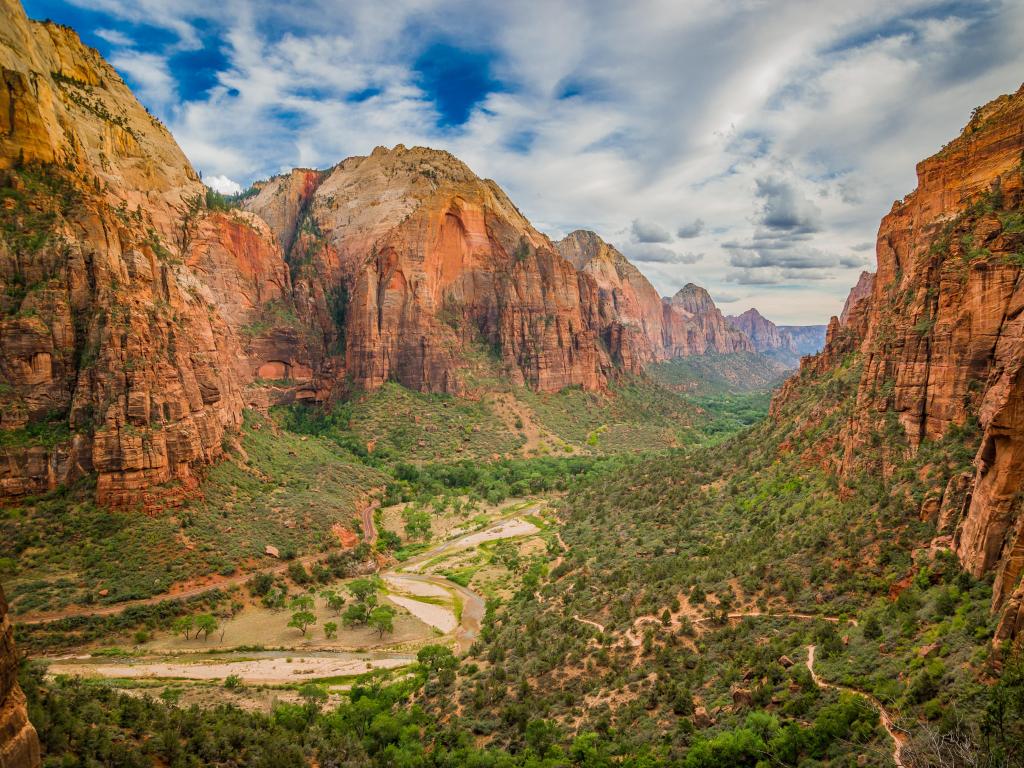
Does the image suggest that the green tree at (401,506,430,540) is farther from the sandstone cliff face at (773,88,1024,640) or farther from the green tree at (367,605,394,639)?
the sandstone cliff face at (773,88,1024,640)

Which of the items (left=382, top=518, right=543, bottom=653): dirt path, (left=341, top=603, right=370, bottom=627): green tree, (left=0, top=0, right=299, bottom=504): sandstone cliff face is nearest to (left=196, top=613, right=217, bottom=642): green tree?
(left=341, top=603, right=370, bottom=627): green tree

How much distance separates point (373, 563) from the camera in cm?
6812

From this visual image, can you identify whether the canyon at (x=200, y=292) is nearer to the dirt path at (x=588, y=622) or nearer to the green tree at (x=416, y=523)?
the green tree at (x=416, y=523)

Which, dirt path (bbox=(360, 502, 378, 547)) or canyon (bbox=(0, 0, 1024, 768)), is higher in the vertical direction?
canyon (bbox=(0, 0, 1024, 768))

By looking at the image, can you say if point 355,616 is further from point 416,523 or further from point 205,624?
point 416,523

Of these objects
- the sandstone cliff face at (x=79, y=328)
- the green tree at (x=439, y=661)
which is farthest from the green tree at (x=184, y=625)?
the green tree at (x=439, y=661)

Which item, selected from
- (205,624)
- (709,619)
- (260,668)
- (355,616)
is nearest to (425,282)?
(355,616)

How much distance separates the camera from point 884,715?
2067 cm

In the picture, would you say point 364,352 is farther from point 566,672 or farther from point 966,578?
point 966,578

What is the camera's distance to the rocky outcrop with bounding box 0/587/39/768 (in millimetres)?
12274

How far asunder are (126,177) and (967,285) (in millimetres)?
99881

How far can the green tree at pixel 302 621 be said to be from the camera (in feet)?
169

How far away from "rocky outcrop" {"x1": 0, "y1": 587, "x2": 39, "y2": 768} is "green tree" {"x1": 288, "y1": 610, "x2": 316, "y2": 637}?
135 ft

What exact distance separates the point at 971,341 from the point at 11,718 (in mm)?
42689
